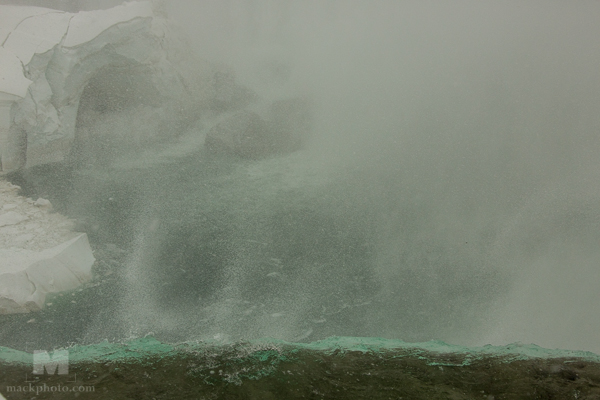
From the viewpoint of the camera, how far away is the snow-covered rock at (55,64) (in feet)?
16.5

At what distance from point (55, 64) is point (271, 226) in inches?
127

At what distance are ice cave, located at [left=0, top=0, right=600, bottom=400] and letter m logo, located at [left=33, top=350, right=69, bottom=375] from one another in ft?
0.09

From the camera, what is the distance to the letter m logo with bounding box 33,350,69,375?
281cm

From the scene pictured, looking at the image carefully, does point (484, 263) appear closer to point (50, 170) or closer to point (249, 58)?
point (50, 170)

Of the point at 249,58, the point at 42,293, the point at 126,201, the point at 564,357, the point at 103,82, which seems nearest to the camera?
the point at 564,357

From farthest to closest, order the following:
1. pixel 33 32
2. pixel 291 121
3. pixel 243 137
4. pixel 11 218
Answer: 1. pixel 291 121
2. pixel 243 137
3. pixel 33 32
4. pixel 11 218

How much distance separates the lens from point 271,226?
4.83 meters

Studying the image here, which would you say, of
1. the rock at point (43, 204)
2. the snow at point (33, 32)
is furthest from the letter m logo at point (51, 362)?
the snow at point (33, 32)

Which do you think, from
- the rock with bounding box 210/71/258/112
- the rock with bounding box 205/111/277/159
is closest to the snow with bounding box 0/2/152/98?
the rock with bounding box 210/71/258/112

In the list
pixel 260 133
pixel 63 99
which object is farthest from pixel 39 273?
pixel 260 133

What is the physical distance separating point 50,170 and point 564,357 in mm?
5389

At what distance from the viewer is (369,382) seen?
2.73 meters

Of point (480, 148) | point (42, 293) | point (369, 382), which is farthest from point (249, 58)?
point (369, 382)

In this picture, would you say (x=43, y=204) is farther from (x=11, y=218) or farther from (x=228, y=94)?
(x=228, y=94)
